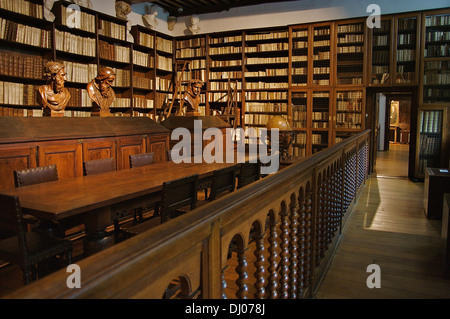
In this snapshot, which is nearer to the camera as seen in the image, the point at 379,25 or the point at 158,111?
the point at 379,25

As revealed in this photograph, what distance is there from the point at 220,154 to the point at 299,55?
13.2ft

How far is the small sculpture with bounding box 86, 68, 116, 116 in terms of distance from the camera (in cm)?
441

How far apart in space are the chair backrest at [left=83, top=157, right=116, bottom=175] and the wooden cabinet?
24.5 inches

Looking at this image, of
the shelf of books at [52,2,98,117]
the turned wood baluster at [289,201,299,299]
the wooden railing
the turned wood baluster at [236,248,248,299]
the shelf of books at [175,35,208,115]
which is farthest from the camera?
the shelf of books at [175,35,208,115]

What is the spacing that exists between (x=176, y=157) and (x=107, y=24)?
3.60 metres

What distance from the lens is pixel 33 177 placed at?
108 inches

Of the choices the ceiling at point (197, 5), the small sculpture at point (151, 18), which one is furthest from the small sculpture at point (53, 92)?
the ceiling at point (197, 5)

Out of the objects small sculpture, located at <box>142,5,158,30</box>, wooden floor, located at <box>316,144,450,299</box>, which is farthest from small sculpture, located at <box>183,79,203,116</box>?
wooden floor, located at <box>316,144,450,299</box>

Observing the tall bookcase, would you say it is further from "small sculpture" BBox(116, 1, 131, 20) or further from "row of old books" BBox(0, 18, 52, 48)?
"row of old books" BBox(0, 18, 52, 48)

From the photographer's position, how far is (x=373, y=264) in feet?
9.00

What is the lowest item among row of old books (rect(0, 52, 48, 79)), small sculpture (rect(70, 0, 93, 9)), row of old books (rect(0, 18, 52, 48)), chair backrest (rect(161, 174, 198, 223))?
chair backrest (rect(161, 174, 198, 223))
